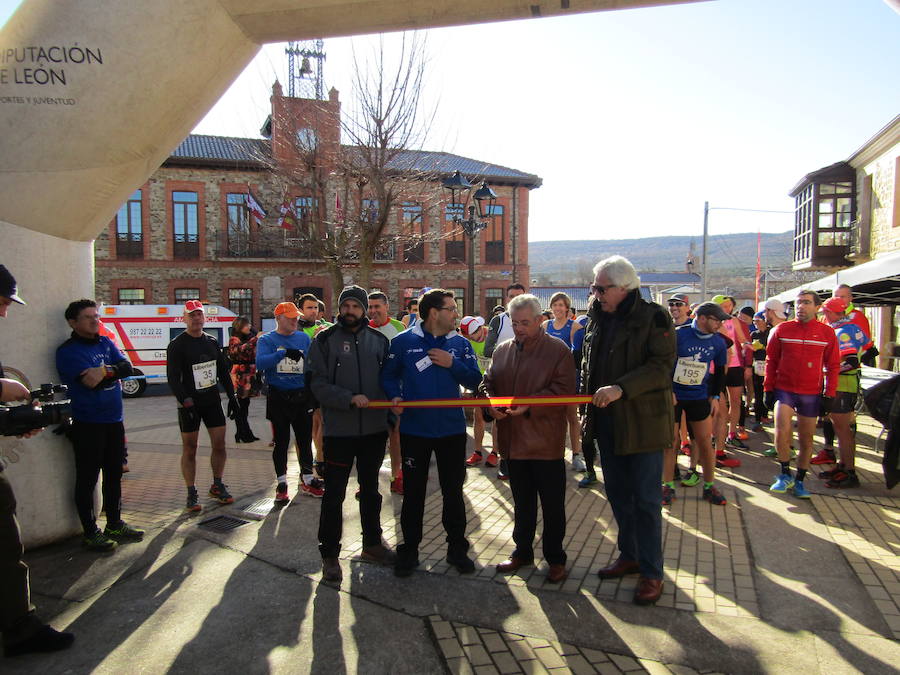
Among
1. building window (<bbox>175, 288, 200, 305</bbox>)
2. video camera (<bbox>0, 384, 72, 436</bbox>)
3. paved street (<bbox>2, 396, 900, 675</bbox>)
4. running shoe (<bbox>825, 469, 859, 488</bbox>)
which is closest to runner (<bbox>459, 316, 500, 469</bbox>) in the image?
paved street (<bbox>2, 396, 900, 675</bbox>)

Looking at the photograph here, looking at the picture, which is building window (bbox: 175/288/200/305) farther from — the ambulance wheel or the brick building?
the ambulance wheel

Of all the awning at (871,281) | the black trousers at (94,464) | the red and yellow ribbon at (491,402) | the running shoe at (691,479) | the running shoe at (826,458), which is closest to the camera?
the red and yellow ribbon at (491,402)

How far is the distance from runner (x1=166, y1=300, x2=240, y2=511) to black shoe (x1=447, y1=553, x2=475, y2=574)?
2.61m

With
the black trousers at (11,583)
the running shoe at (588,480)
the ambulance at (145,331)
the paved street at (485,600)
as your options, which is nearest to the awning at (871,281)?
the running shoe at (588,480)

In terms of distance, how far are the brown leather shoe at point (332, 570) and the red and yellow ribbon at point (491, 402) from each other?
108 cm

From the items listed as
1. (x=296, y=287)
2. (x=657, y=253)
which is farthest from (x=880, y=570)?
(x=657, y=253)

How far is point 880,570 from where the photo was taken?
401 cm

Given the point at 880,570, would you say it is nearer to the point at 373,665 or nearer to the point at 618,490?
the point at 618,490

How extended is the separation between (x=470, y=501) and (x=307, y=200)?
63.0ft

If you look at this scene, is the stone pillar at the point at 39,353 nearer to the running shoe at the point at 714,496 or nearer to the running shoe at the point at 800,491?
the running shoe at the point at 714,496

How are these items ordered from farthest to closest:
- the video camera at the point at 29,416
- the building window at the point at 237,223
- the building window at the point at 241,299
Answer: the building window at the point at 241,299 → the building window at the point at 237,223 → the video camera at the point at 29,416

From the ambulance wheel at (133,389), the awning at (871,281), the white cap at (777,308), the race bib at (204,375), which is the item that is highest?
the awning at (871,281)

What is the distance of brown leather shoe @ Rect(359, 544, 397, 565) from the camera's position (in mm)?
4258

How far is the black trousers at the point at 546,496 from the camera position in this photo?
3930mm
